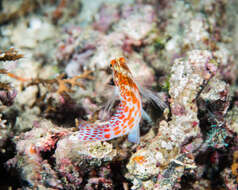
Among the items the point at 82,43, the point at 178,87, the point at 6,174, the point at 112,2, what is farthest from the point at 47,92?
the point at 112,2

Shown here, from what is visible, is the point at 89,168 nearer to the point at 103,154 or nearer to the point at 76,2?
the point at 103,154

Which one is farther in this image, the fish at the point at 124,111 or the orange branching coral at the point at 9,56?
the orange branching coral at the point at 9,56

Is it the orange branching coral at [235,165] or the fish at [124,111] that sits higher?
the fish at [124,111]

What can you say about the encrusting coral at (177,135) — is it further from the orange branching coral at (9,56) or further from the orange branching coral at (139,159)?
the orange branching coral at (9,56)

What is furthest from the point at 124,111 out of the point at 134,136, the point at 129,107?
the point at 134,136

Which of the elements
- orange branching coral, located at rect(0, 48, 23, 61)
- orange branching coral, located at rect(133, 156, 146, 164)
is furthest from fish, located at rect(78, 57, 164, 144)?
orange branching coral, located at rect(0, 48, 23, 61)

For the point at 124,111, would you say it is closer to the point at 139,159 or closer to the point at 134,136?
the point at 134,136

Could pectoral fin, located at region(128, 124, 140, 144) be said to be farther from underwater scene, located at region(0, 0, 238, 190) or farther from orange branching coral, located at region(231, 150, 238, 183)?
orange branching coral, located at region(231, 150, 238, 183)

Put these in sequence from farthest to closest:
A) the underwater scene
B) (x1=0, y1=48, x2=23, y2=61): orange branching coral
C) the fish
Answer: (x1=0, y1=48, x2=23, y2=61): orange branching coral
the fish
the underwater scene

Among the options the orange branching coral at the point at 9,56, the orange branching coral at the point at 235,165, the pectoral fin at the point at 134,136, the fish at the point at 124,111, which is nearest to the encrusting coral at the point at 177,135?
the pectoral fin at the point at 134,136
